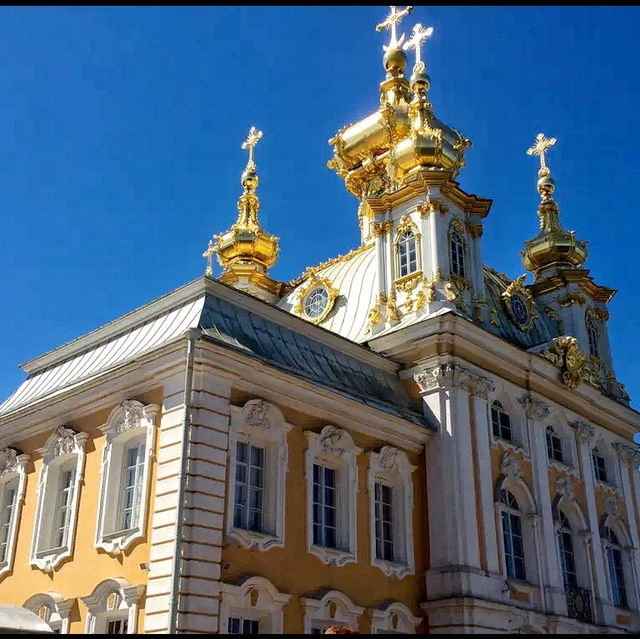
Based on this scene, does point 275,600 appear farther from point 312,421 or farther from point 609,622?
point 609,622

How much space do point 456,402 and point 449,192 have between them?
18.3ft

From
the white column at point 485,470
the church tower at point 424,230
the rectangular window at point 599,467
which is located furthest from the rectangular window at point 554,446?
the church tower at point 424,230

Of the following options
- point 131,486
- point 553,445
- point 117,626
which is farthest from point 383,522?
point 553,445

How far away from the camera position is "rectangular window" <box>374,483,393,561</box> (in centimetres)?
1622

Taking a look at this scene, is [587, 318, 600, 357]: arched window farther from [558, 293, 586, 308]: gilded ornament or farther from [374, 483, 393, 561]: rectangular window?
[374, 483, 393, 561]: rectangular window

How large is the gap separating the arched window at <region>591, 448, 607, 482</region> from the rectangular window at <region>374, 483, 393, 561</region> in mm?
7584

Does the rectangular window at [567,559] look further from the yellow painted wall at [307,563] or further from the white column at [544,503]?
the yellow painted wall at [307,563]

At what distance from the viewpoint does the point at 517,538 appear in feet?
60.4

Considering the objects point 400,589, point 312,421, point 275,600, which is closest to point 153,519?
point 275,600

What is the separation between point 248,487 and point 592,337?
1407 cm

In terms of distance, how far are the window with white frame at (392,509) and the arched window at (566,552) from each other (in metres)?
4.72

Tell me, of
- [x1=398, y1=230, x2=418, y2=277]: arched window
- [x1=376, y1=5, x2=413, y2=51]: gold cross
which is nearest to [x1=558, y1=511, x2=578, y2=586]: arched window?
[x1=398, y1=230, x2=418, y2=277]: arched window

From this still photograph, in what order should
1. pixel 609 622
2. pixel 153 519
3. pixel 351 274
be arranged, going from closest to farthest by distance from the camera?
pixel 153 519 → pixel 609 622 → pixel 351 274

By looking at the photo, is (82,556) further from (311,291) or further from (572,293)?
(572,293)
